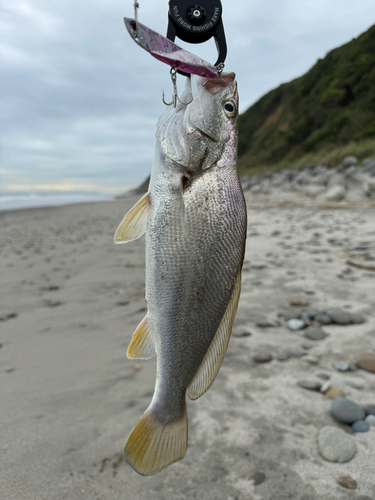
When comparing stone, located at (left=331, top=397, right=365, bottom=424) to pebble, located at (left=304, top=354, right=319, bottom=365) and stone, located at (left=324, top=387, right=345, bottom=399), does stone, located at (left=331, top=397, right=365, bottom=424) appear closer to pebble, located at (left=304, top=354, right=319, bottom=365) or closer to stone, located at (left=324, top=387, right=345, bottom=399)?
stone, located at (left=324, top=387, right=345, bottom=399)

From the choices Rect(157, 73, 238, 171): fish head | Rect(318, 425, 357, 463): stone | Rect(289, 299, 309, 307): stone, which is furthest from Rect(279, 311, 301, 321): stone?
Rect(157, 73, 238, 171): fish head

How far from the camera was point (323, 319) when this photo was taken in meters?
3.55

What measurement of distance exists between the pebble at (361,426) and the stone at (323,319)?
4.70 feet

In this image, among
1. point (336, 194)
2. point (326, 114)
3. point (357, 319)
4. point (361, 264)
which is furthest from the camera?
point (326, 114)

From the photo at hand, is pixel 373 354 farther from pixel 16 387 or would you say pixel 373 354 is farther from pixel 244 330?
pixel 16 387

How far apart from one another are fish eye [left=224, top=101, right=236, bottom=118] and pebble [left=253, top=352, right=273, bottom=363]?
209cm

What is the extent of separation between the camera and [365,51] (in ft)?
94.6

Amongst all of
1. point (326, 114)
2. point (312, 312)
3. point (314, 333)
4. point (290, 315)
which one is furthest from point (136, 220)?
point (326, 114)

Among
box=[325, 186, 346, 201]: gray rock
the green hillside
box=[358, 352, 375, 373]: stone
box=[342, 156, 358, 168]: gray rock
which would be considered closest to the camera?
box=[358, 352, 375, 373]: stone

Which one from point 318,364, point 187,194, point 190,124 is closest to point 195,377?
point 187,194

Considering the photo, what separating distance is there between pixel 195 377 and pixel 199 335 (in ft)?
0.71

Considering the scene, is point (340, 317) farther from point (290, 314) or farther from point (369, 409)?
point (369, 409)

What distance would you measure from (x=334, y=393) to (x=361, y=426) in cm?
32

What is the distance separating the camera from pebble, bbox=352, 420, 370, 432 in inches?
83.3
